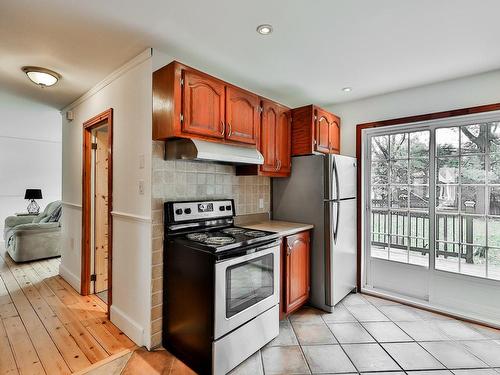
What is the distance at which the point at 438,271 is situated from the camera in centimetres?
292

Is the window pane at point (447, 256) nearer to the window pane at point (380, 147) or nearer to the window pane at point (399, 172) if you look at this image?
the window pane at point (399, 172)

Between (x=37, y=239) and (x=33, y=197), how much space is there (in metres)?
2.16

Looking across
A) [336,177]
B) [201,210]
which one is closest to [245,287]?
[201,210]

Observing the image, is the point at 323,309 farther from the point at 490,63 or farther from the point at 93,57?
the point at 93,57

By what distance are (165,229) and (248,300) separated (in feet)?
2.82

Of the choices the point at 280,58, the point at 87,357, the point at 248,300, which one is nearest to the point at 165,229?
the point at 248,300

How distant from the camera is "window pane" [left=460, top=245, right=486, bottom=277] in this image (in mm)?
2688

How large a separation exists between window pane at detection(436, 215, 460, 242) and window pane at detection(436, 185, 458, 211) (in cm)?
10

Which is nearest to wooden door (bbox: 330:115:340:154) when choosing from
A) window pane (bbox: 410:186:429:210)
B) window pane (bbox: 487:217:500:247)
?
window pane (bbox: 410:186:429:210)

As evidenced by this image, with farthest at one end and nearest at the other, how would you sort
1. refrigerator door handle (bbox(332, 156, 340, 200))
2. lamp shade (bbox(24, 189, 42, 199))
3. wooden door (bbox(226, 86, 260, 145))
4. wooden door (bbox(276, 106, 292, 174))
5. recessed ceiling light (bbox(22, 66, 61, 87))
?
lamp shade (bbox(24, 189, 42, 199))
wooden door (bbox(276, 106, 292, 174))
refrigerator door handle (bbox(332, 156, 340, 200))
recessed ceiling light (bbox(22, 66, 61, 87))
wooden door (bbox(226, 86, 260, 145))

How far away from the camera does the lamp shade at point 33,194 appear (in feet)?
19.7

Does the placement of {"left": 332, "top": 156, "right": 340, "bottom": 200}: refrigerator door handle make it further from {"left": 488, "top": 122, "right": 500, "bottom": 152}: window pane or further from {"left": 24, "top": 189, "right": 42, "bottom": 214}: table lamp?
{"left": 24, "top": 189, "right": 42, "bottom": 214}: table lamp

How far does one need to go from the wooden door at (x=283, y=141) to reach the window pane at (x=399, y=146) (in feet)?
4.10

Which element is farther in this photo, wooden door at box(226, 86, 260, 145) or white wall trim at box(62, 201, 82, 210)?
white wall trim at box(62, 201, 82, 210)
